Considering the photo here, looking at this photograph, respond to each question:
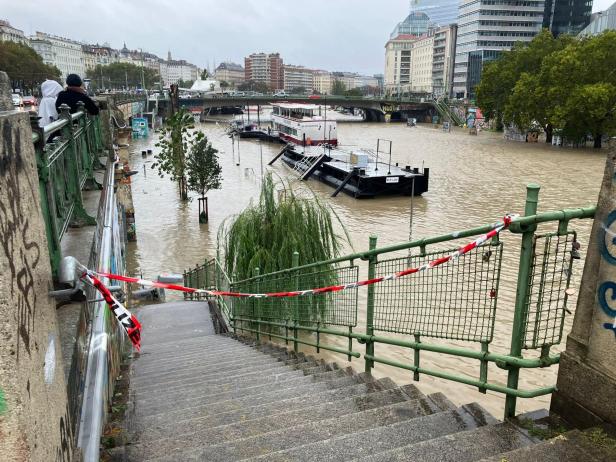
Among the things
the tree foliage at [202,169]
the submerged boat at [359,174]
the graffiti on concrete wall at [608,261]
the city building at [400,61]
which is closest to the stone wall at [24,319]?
the graffiti on concrete wall at [608,261]

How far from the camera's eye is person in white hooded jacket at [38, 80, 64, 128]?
7003mm

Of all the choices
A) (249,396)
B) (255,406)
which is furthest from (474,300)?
(249,396)

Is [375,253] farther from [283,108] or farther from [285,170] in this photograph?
[283,108]

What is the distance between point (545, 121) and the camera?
156 feet

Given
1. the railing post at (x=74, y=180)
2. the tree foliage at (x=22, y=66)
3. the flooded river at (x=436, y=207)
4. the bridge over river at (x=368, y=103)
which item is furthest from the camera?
the bridge over river at (x=368, y=103)

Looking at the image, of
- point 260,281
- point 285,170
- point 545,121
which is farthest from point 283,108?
point 260,281

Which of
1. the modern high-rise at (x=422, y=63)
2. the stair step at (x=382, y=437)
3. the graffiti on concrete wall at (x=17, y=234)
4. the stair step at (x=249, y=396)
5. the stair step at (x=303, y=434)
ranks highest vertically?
the modern high-rise at (x=422, y=63)

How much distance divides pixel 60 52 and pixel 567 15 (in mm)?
115906

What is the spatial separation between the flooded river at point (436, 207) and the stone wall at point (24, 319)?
4937 mm

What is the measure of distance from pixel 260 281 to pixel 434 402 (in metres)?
5.49

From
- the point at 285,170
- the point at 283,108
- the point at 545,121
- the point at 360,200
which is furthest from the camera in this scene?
the point at 283,108

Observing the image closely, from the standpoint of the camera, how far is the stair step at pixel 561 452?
7.75ft

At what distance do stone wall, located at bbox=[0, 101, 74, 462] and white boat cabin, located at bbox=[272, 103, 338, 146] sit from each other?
40214mm

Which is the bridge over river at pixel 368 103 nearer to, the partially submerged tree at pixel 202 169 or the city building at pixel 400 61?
the partially submerged tree at pixel 202 169
